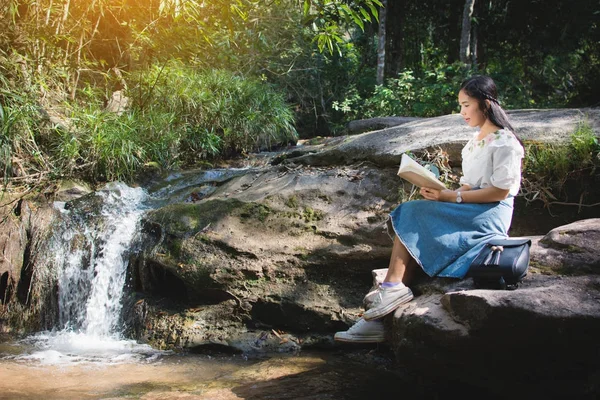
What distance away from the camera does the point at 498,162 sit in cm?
321

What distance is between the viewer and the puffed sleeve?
3176mm

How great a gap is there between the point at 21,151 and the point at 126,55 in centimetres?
368

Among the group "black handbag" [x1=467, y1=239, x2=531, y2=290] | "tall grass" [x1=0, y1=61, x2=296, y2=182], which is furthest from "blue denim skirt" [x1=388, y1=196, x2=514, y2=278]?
"tall grass" [x1=0, y1=61, x2=296, y2=182]

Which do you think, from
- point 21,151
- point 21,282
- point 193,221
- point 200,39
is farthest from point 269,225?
point 200,39

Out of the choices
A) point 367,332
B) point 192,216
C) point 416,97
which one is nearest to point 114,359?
point 192,216

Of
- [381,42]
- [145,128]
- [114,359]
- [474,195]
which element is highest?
[381,42]

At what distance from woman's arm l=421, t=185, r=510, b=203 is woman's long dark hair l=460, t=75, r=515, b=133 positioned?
0.39m

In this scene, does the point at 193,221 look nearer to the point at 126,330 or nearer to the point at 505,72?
the point at 126,330

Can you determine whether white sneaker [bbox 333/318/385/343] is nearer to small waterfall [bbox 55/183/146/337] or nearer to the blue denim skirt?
the blue denim skirt

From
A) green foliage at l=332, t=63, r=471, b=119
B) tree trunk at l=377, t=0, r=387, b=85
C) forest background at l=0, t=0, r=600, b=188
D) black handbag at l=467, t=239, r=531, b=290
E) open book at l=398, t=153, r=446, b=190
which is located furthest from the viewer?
tree trunk at l=377, t=0, r=387, b=85

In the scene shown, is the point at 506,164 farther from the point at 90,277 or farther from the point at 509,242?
the point at 90,277

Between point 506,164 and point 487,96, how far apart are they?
1.43 feet

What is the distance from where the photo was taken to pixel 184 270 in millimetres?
4441

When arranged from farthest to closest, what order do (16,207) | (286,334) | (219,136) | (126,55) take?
(126,55)
(219,136)
(16,207)
(286,334)
